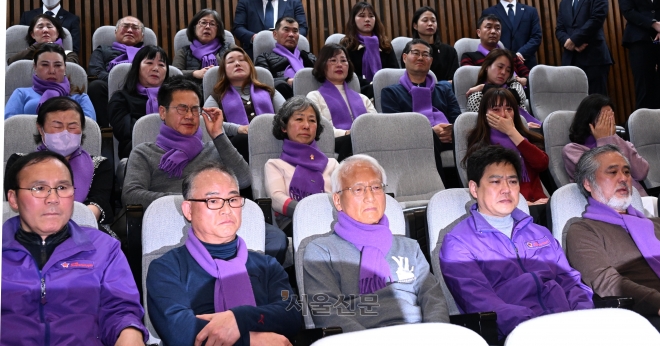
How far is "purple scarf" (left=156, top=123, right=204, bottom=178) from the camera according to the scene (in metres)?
3.09

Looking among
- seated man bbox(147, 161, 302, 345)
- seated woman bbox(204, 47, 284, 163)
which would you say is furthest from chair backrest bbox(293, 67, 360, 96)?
seated man bbox(147, 161, 302, 345)

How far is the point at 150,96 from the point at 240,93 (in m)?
0.54

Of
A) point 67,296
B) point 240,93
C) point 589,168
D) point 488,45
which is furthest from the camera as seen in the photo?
point 488,45

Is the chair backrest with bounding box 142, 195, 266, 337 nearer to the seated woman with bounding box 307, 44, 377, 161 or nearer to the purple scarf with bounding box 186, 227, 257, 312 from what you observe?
the purple scarf with bounding box 186, 227, 257, 312

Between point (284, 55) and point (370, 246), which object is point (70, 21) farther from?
point (370, 246)

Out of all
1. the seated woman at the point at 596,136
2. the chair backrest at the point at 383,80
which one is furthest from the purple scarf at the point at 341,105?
the seated woman at the point at 596,136

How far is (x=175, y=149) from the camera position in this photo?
3146mm

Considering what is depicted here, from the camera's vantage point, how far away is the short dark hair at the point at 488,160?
2590 mm

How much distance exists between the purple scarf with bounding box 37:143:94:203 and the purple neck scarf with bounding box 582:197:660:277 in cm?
199

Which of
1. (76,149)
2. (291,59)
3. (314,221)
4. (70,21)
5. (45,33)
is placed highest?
(70,21)

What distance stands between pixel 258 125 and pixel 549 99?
238cm

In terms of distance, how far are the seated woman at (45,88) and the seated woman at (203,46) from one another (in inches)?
42.4

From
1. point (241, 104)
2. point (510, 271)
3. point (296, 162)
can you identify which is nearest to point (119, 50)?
point (241, 104)

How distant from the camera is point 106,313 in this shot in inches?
78.1
